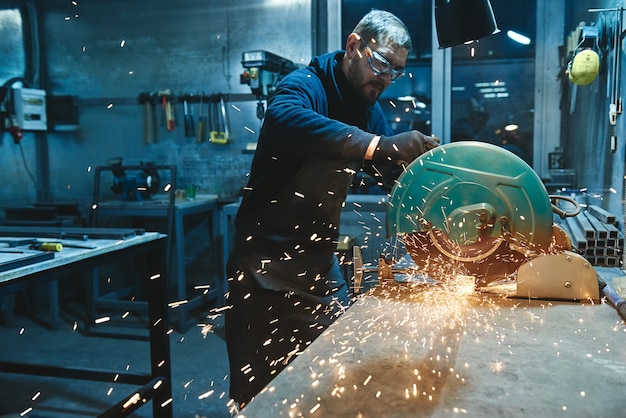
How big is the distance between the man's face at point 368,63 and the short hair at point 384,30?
17mm

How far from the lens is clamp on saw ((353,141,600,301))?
4.72 ft

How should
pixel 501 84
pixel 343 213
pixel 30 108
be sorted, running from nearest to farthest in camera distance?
pixel 343 213 → pixel 501 84 → pixel 30 108

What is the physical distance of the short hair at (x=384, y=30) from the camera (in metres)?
1.82

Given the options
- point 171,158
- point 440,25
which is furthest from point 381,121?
point 171,158

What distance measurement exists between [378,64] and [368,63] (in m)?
0.04

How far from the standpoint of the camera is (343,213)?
3625 millimetres

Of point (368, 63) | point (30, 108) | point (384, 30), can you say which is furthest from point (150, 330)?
point (30, 108)

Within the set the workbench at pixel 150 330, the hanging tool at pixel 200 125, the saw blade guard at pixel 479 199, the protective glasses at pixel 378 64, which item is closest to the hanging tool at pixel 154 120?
the hanging tool at pixel 200 125

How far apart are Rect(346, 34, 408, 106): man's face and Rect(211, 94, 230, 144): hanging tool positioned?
2.44 meters

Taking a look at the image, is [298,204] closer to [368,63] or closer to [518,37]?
[368,63]

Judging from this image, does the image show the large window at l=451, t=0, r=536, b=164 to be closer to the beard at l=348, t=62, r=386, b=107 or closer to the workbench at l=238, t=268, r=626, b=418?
the beard at l=348, t=62, r=386, b=107

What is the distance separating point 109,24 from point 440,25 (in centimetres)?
348

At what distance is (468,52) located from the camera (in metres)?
3.94

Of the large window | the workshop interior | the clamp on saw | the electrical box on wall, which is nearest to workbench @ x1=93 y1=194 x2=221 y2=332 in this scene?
the workshop interior
